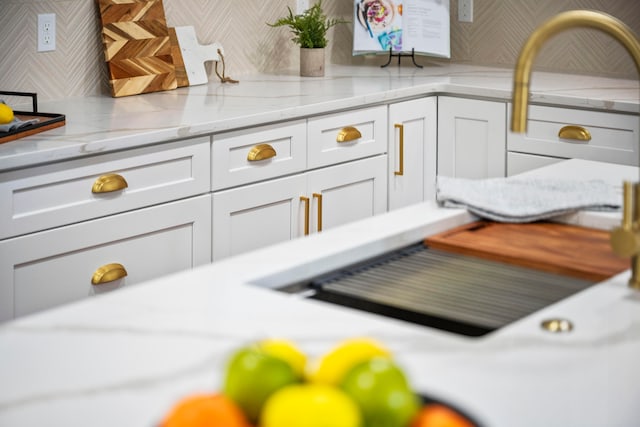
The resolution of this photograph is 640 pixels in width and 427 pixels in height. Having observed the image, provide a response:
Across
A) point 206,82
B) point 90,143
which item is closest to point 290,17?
point 206,82

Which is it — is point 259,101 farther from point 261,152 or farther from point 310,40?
point 310,40

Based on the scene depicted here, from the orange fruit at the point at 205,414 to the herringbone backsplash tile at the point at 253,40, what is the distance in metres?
2.45

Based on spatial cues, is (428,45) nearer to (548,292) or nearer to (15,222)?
(15,222)

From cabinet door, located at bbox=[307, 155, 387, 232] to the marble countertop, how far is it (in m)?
0.21

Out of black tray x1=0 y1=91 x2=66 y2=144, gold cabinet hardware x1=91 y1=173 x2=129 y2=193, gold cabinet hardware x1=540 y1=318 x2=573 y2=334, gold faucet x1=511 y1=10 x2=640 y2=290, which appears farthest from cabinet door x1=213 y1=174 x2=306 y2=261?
gold cabinet hardware x1=540 y1=318 x2=573 y2=334

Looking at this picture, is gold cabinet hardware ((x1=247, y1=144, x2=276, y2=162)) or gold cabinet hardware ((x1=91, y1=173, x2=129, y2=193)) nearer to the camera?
gold cabinet hardware ((x1=91, y1=173, x2=129, y2=193))

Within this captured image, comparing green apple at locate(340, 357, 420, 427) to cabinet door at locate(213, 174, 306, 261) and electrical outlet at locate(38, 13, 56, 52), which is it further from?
electrical outlet at locate(38, 13, 56, 52)

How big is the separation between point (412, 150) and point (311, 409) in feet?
9.31

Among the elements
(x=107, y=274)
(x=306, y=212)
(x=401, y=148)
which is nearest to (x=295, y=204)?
(x=306, y=212)

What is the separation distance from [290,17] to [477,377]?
286 cm

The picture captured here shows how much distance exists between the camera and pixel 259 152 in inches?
119

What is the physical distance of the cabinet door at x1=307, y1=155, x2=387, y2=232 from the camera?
10.7 ft

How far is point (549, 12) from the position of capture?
13.3 feet

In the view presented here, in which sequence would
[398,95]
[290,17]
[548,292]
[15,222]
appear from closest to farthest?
1. [548,292]
2. [15,222]
3. [398,95]
4. [290,17]
